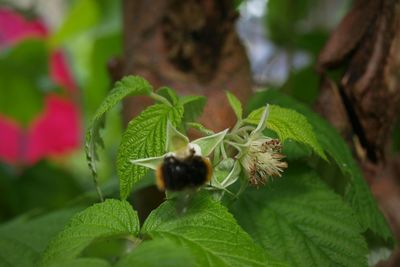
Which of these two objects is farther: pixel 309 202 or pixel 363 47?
pixel 363 47

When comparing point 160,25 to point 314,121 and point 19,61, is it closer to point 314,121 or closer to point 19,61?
point 314,121

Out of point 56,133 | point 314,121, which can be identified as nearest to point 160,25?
point 314,121

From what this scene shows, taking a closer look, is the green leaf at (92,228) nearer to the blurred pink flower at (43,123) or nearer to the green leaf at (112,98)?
the green leaf at (112,98)

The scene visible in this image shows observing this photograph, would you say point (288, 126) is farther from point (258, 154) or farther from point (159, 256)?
point (159, 256)

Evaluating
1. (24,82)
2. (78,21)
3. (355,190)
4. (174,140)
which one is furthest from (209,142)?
(78,21)

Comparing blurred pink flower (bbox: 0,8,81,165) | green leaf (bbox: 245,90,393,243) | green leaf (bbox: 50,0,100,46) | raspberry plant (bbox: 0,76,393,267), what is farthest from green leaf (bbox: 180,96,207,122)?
blurred pink flower (bbox: 0,8,81,165)

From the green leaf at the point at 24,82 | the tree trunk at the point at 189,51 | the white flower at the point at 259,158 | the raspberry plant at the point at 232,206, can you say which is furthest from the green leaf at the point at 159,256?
the green leaf at the point at 24,82

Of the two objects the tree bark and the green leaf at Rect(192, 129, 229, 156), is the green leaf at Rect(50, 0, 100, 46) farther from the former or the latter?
the green leaf at Rect(192, 129, 229, 156)

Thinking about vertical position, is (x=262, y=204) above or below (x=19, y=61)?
below
